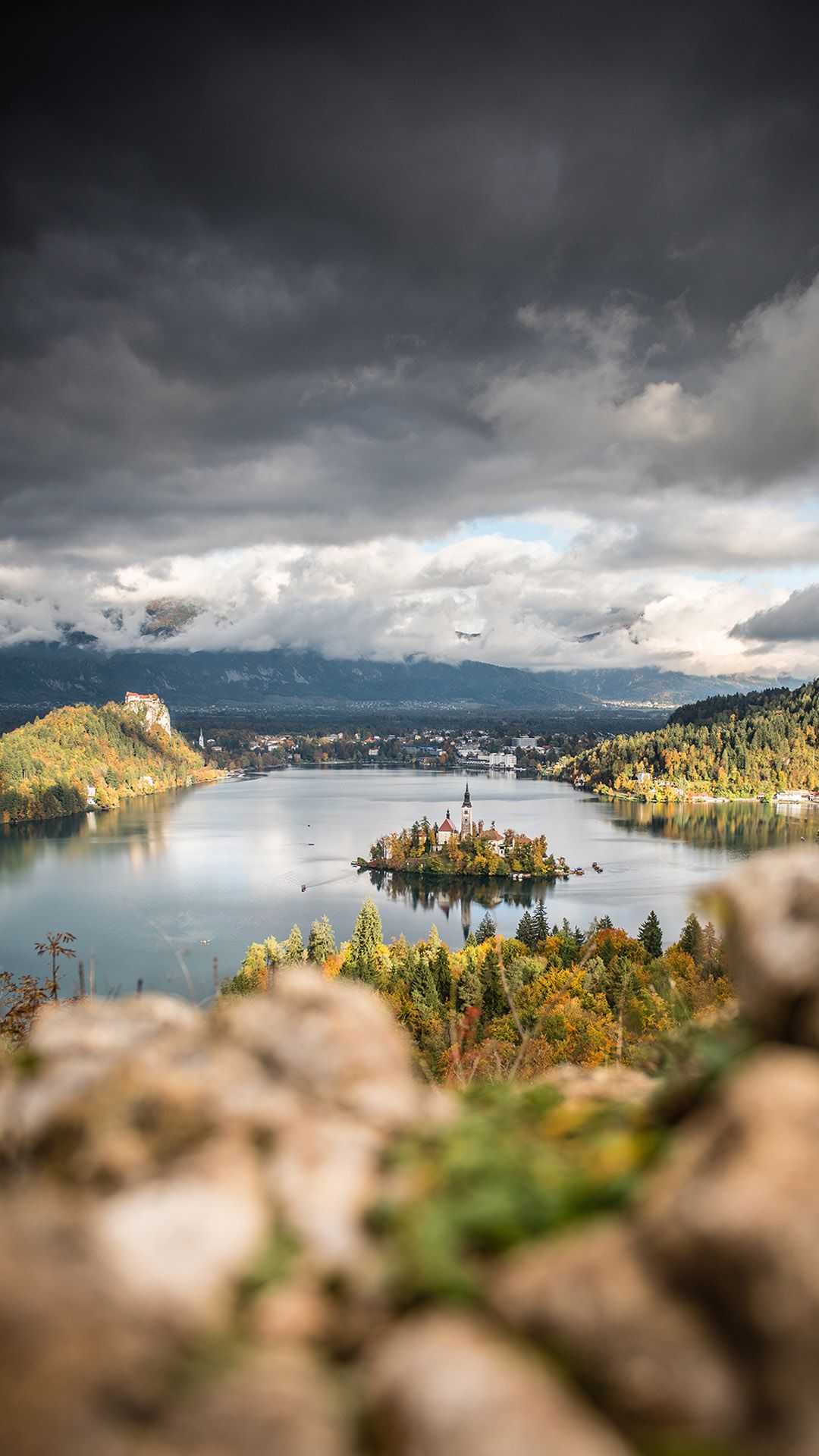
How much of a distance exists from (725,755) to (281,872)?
212 ft

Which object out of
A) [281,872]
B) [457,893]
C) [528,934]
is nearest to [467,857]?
[457,893]

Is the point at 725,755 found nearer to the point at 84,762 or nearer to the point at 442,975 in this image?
the point at 84,762

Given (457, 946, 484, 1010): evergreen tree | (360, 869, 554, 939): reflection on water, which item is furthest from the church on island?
(457, 946, 484, 1010): evergreen tree

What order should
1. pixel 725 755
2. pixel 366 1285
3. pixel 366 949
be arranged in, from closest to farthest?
pixel 366 1285 → pixel 366 949 → pixel 725 755

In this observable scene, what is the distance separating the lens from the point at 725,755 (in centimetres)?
8988

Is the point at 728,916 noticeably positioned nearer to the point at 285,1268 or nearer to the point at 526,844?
the point at 285,1268

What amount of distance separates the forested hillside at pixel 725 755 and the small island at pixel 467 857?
39.4 m

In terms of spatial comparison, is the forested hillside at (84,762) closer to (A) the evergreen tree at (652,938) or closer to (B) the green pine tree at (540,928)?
(B) the green pine tree at (540,928)

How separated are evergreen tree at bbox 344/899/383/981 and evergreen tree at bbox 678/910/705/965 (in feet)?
27.7

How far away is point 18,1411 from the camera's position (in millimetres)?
981

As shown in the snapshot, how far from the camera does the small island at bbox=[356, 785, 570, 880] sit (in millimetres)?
45656

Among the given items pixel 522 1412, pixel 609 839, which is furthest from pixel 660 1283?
pixel 609 839

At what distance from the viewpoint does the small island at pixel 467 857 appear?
45656 millimetres

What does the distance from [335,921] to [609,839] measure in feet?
94.3
